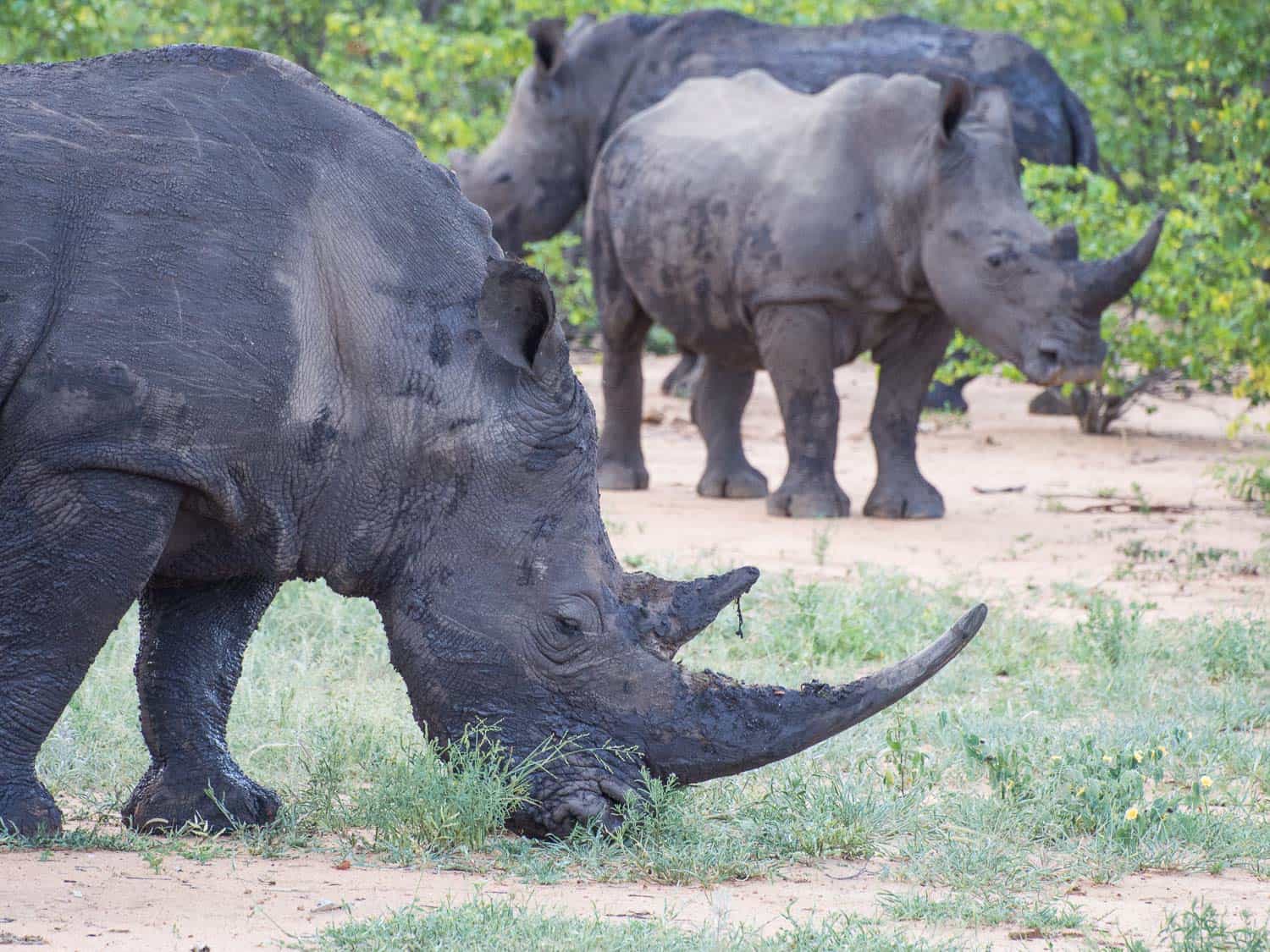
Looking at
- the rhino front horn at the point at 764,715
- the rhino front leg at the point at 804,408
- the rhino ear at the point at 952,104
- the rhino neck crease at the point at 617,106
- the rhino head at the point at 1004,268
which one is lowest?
the rhino front horn at the point at 764,715

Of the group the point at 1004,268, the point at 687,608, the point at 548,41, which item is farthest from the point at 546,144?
the point at 687,608

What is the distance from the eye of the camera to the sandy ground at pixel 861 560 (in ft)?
11.7

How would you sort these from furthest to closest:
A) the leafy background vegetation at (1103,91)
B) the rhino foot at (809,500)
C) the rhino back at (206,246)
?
1. the rhino foot at (809,500)
2. the leafy background vegetation at (1103,91)
3. the rhino back at (206,246)

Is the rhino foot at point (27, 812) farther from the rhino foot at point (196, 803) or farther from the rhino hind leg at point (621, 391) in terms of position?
the rhino hind leg at point (621, 391)

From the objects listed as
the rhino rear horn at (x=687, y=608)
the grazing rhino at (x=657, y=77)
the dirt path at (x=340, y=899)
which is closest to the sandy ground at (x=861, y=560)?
the dirt path at (x=340, y=899)

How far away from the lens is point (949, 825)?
4293 millimetres

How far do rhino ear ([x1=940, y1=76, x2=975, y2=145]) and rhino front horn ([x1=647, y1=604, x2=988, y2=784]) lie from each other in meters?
5.90

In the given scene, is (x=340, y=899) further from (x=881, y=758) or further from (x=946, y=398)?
(x=946, y=398)

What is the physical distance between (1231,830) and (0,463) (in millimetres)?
2666

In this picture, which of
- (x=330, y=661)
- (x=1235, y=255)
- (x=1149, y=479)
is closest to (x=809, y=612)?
(x=330, y=661)

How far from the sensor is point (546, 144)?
12.5 meters

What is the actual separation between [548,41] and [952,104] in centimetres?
373

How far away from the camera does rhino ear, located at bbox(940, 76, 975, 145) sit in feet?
30.8

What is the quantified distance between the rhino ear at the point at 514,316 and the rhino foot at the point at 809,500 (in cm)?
580
